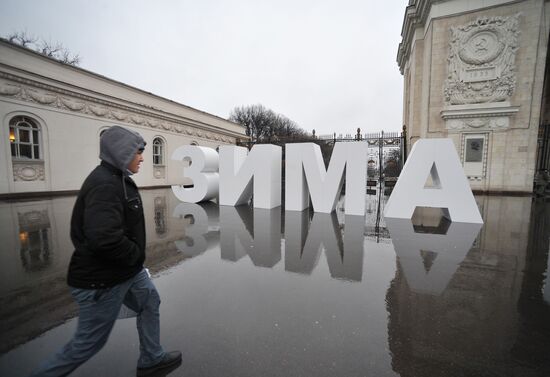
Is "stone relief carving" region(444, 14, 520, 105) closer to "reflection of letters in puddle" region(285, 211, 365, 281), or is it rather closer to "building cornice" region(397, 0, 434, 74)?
"building cornice" region(397, 0, 434, 74)

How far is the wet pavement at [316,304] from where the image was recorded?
81.0 inches

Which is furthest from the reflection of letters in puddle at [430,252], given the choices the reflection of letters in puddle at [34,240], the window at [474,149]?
the window at [474,149]

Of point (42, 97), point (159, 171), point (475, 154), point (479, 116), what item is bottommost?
point (159, 171)

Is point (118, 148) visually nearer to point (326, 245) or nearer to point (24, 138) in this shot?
point (326, 245)

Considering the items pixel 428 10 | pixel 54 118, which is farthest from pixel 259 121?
pixel 54 118

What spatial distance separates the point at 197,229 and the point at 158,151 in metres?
15.4

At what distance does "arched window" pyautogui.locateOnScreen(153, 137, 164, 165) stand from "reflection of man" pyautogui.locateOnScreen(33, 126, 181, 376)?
63.7 ft

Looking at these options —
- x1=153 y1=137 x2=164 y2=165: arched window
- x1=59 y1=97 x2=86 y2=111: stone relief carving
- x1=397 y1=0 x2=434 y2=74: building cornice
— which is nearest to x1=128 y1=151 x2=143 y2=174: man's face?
x1=59 y1=97 x2=86 y2=111: stone relief carving

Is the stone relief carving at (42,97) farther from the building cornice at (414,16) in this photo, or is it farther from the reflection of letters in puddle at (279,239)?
the building cornice at (414,16)

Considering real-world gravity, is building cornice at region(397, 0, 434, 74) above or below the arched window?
above

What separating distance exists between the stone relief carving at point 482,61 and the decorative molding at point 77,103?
18.9m

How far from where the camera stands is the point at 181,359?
2062mm

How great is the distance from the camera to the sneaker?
76.2 inches

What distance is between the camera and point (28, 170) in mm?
12242
